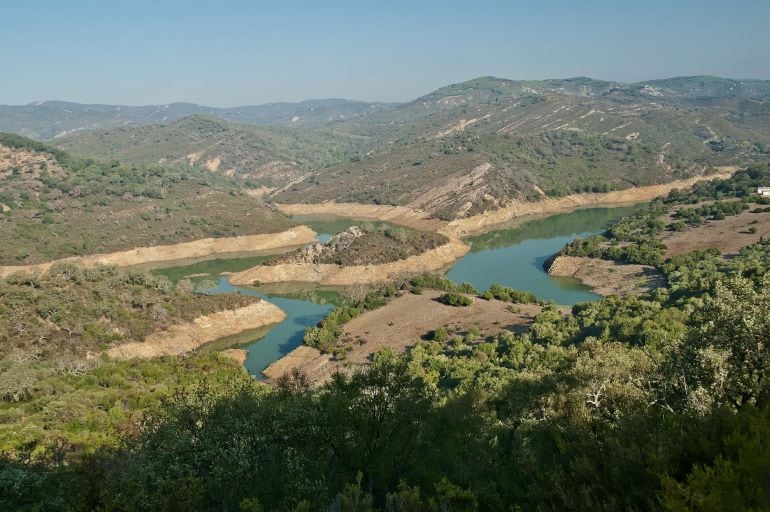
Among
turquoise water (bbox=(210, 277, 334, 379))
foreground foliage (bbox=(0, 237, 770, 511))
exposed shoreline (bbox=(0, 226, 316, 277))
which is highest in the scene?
foreground foliage (bbox=(0, 237, 770, 511))

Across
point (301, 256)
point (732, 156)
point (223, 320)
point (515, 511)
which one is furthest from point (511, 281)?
point (732, 156)

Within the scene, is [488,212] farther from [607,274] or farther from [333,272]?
[333,272]

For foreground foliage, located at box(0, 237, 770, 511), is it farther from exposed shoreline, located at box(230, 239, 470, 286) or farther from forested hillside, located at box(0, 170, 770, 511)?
exposed shoreline, located at box(230, 239, 470, 286)

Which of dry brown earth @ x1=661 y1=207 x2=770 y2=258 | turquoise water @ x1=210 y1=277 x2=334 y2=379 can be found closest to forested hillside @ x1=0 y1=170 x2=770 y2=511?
turquoise water @ x1=210 y1=277 x2=334 y2=379

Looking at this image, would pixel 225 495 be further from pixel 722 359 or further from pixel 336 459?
pixel 722 359

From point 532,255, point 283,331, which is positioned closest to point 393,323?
point 283,331

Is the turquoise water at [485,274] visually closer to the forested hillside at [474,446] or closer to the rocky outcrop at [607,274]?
the rocky outcrop at [607,274]

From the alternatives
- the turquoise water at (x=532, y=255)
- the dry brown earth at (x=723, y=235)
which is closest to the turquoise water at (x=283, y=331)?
the turquoise water at (x=532, y=255)
